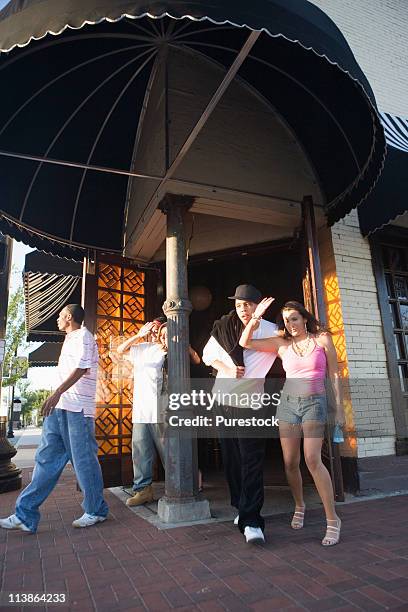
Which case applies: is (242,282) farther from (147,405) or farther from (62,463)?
(62,463)

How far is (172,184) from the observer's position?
4.27m

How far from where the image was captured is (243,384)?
3320 millimetres

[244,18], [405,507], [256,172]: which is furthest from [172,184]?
[405,507]

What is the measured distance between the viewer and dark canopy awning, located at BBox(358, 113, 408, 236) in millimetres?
4469

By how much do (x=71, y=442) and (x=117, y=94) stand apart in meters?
3.87

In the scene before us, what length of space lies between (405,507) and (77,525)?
3.10 m

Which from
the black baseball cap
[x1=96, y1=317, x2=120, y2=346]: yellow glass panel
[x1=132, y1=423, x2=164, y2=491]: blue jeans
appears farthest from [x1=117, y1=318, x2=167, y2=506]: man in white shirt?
the black baseball cap

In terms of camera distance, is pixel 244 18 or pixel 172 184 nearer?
pixel 244 18

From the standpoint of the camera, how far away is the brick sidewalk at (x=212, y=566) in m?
2.17

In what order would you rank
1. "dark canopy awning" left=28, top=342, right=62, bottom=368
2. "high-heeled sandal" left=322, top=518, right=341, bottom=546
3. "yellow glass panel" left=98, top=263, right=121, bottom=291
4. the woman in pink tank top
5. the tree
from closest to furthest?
"high-heeled sandal" left=322, top=518, right=341, bottom=546 < the woman in pink tank top < "yellow glass panel" left=98, top=263, right=121, bottom=291 < "dark canopy awning" left=28, top=342, right=62, bottom=368 < the tree

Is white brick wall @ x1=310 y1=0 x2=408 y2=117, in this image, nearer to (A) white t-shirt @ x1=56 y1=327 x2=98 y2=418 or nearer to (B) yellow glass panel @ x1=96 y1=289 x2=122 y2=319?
(B) yellow glass panel @ x1=96 y1=289 x2=122 y2=319

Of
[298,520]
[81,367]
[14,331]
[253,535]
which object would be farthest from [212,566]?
[14,331]

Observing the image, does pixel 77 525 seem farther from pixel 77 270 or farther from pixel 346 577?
pixel 77 270

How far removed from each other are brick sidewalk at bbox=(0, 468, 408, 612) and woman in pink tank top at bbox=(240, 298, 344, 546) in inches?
12.9
